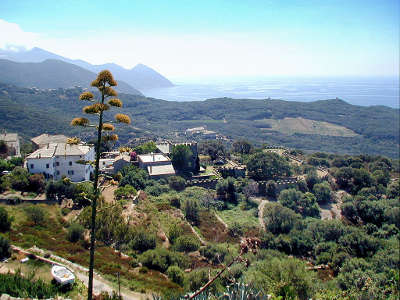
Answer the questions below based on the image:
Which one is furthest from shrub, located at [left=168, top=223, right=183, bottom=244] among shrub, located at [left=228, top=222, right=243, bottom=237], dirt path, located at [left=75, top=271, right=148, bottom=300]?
dirt path, located at [left=75, top=271, right=148, bottom=300]

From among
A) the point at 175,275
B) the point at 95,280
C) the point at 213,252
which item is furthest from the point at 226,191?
the point at 95,280

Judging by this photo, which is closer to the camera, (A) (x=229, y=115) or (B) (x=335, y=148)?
(B) (x=335, y=148)

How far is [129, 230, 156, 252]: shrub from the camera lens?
15336mm

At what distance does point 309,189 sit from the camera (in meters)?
31.6

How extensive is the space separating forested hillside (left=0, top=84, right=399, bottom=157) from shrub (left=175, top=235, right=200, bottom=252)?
54793 mm

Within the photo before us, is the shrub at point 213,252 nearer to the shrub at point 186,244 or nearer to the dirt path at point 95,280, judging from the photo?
the shrub at point 186,244

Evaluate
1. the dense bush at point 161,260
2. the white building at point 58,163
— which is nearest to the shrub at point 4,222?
the dense bush at point 161,260

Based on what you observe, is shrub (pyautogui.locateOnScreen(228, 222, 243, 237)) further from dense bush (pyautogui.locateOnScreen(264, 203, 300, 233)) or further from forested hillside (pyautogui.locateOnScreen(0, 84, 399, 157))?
forested hillside (pyautogui.locateOnScreen(0, 84, 399, 157))

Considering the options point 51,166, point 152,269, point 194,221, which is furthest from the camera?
point 51,166

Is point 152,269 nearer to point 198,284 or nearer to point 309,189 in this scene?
point 198,284

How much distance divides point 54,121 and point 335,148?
72.2 meters

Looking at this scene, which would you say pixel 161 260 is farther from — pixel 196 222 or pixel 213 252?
pixel 196 222

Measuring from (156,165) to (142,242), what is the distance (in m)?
14.6

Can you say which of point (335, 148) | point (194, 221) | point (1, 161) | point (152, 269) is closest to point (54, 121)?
point (1, 161)
